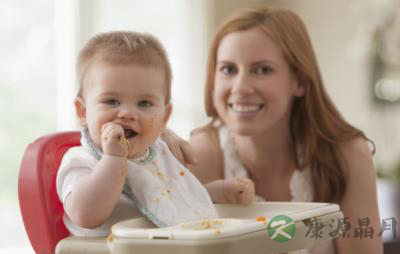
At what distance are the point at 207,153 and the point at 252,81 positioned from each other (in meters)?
0.27

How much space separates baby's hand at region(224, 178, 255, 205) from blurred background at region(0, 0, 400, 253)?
1.93 metres

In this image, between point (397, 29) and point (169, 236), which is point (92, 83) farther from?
point (397, 29)

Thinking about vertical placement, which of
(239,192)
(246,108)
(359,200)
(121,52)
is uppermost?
(121,52)

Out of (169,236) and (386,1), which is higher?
(386,1)

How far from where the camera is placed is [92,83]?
979mm

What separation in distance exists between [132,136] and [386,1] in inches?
119

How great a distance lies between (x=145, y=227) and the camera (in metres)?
0.97

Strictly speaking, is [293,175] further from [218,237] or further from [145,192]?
[218,237]

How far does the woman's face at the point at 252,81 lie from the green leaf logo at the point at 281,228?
0.72 meters

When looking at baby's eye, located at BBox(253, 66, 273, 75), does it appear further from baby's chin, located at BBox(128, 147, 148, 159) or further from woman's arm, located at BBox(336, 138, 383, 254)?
baby's chin, located at BBox(128, 147, 148, 159)

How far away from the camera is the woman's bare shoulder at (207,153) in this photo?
5.49 ft

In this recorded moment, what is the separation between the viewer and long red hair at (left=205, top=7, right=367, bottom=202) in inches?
62.5

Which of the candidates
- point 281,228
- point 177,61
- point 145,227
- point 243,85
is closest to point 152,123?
point 145,227

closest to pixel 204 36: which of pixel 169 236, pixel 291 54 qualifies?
pixel 291 54
